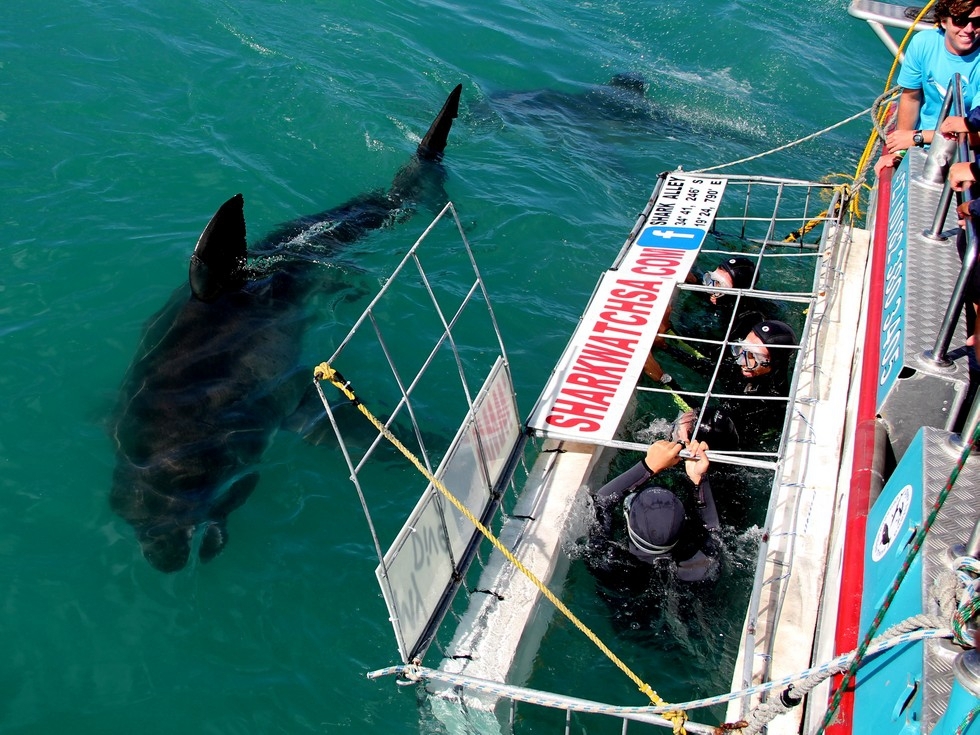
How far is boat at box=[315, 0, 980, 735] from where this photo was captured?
143 inches

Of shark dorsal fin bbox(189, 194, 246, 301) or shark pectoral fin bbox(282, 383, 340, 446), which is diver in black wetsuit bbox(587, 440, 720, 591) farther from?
shark dorsal fin bbox(189, 194, 246, 301)

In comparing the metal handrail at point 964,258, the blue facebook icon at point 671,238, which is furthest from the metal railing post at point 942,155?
the blue facebook icon at point 671,238

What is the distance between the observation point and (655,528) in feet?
17.8

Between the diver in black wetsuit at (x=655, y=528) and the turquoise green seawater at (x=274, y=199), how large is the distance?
697 millimetres

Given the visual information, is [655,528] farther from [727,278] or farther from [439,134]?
[439,134]

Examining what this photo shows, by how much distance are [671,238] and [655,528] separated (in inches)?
158

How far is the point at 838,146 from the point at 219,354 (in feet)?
35.5

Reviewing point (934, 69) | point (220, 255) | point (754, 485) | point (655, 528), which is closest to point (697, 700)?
point (655, 528)

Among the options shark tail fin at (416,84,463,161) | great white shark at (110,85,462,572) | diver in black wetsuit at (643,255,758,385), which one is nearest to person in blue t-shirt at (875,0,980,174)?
diver in black wetsuit at (643,255,758,385)

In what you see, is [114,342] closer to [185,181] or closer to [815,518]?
[185,181]

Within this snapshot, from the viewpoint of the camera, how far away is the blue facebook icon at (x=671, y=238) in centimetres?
851

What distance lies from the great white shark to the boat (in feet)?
2.27

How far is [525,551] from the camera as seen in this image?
586cm

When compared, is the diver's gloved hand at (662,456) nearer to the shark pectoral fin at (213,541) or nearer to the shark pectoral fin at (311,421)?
the shark pectoral fin at (311,421)
